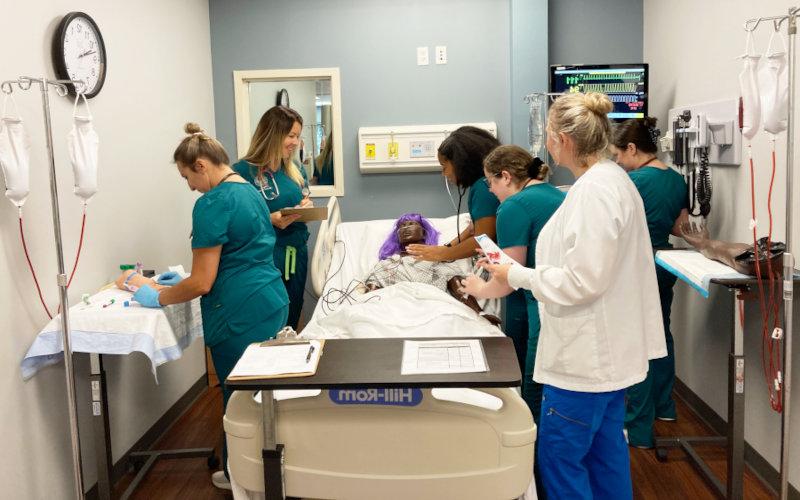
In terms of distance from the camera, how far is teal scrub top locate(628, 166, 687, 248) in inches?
121

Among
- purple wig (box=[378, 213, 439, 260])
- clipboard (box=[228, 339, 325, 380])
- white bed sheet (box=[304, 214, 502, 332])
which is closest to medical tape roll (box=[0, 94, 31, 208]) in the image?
clipboard (box=[228, 339, 325, 380])

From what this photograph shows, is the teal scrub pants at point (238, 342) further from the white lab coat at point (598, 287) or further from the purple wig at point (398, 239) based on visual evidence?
the purple wig at point (398, 239)

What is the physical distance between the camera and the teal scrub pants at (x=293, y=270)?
3373 mm

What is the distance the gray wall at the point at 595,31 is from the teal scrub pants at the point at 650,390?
1.41 m

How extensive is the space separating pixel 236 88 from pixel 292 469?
327cm

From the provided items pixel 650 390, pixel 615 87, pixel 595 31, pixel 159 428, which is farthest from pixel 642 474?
pixel 595 31

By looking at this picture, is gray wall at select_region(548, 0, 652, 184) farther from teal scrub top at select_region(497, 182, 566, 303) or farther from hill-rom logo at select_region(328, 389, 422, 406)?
hill-rom logo at select_region(328, 389, 422, 406)

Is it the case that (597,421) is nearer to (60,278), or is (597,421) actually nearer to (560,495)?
(560,495)

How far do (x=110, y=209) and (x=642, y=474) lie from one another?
2.48m

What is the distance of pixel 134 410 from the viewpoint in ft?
10.5

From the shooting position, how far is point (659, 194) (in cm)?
308

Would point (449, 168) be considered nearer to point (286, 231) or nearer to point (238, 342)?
point (286, 231)

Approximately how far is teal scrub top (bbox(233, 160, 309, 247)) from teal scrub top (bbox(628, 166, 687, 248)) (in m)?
1.55

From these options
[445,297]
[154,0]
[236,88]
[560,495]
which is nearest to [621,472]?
[560,495]
